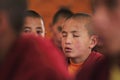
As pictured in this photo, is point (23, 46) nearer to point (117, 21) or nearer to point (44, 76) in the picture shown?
point (44, 76)

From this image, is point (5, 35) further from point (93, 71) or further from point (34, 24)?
point (34, 24)

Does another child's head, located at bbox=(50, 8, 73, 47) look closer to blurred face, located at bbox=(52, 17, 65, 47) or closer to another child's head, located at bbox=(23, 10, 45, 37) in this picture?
blurred face, located at bbox=(52, 17, 65, 47)

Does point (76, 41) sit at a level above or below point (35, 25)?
below

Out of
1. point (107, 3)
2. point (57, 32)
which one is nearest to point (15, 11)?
point (107, 3)

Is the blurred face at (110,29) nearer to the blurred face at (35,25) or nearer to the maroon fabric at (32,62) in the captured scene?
the maroon fabric at (32,62)

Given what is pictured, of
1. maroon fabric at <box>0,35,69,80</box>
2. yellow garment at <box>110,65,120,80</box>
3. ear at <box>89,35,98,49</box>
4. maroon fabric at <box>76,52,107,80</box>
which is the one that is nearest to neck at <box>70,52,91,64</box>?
ear at <box>89,35,98,49</box>

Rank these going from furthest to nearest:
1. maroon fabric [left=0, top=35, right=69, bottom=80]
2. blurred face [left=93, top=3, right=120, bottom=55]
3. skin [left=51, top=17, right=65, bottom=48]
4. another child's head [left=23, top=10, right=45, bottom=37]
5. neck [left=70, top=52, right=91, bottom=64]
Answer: skin [left=51, top=17, right=65, bottom=48]
another child's head [left=23, top=10, right=45, bottom=37]
neck [left=70, top=52, right=91, bottom=64]
maroon fabric [left=0, top=35, right=69, bottom=80]
blurred face [left=93, top=3, right=120, bottom=55]

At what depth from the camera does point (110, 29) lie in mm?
1086

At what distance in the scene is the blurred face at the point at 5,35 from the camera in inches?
51.8

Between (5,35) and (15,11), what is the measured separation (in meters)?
0.08

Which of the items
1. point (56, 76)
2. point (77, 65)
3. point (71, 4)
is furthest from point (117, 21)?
point (71, 4)

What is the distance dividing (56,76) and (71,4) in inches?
165

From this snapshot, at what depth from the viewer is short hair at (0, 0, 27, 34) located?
1318 mm

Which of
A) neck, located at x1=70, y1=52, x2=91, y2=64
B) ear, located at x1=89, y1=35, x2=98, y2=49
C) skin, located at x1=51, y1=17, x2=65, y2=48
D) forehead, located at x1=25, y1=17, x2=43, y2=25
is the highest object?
forehead, located at x1=25, y1=17, x2=43, y2=25
